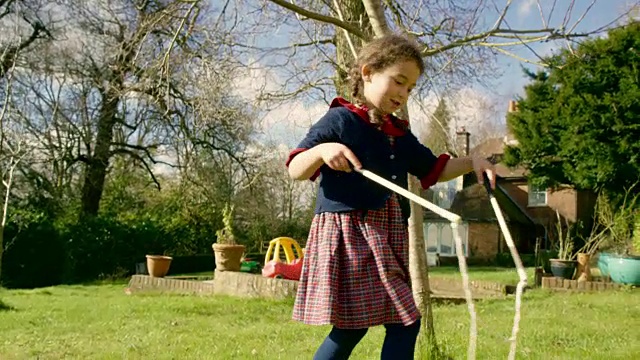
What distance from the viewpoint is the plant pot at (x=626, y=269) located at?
455 inches

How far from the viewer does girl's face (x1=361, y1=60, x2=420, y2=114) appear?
2.41 metres

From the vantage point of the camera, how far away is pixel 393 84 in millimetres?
2418

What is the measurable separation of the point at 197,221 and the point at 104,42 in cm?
634

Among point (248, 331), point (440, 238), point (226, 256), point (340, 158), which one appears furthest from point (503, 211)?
point (340, 158)

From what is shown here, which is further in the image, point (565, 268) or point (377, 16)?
point (565, 268)

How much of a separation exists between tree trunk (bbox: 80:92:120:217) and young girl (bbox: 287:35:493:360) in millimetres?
16916

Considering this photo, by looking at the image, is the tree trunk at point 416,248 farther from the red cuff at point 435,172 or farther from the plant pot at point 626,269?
the plant pot at point 626,269

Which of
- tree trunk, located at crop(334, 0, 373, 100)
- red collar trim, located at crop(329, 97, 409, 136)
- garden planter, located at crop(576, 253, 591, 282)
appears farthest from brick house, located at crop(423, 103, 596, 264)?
red collar trim, located at crop(329, 97, 409, 136)

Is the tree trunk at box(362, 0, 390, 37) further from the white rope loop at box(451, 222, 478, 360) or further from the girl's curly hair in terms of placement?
the white rope loop at box(451, 222, 478, 360)

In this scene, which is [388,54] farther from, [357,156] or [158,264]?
[158,264]

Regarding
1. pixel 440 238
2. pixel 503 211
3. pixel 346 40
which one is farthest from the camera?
pixel 440 238

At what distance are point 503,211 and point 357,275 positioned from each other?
2407 cm

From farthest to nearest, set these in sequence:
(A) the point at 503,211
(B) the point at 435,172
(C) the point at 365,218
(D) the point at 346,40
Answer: (A) the point at 503,211 → (D) the point at 346,40 → (B) the point at 435,172 → (C) the point at 365,218

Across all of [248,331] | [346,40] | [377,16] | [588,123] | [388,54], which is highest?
[588,123]
